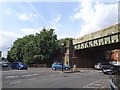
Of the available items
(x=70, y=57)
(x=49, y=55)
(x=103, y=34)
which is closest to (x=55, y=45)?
(x=49, y=55)

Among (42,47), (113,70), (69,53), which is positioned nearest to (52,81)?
(113,70)

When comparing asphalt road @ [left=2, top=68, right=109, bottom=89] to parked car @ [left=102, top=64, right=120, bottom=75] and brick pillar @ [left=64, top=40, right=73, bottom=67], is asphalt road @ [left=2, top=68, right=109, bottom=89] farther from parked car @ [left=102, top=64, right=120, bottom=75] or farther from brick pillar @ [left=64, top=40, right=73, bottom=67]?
brick pillar @ [left=64, top=40, right=73, bottom=67]

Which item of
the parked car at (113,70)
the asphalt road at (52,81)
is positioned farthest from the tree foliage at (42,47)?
the asphalt road at (52,81)

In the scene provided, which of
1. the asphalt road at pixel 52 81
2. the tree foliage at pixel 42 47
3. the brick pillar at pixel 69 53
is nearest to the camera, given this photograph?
the asphalt road at pixel 52 81

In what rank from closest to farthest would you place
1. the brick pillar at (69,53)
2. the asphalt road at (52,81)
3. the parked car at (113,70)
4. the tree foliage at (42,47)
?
the asphalt road at (52,81)
the parked car at (113,70)
the brick pillar at (69,53)
the tree foliage at (42,47)

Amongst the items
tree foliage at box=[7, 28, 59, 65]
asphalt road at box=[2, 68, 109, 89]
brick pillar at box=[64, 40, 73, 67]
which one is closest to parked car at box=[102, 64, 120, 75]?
asphalt road at box=[2, 68, 109, 89]

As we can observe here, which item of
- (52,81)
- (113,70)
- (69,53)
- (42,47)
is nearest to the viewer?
(52,81)

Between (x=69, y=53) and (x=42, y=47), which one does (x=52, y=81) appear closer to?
(x=69, y=53)

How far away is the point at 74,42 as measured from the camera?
73.9m

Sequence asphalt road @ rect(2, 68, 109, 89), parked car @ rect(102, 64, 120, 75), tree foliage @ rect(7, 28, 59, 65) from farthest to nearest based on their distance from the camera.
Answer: tree foliage @ rect(7, 28, 59, 65) → parked car @ rect(102, 64, 120, 75) → asphalt road @ rect(2, 68, 109, 89)

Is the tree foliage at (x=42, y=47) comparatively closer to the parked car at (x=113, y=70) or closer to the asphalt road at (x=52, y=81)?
the parked car at (x=113, y=70)

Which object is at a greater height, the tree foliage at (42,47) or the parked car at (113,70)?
the tree foliage at (42,47)

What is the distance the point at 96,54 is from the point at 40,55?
49.8ft

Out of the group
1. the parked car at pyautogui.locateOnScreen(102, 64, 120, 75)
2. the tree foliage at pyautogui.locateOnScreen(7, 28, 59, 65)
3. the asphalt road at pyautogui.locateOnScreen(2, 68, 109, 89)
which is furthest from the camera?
the tree foliage at pyautogui.locateOnScreen(7, 28, 59, 65)
